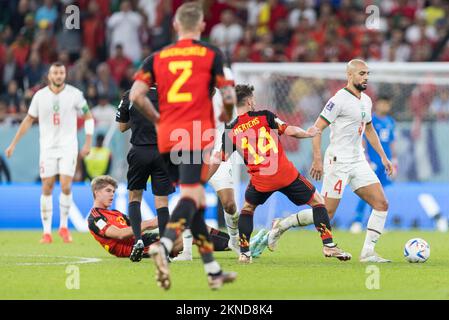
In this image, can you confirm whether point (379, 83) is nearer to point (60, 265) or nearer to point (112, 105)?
point (112, 105)

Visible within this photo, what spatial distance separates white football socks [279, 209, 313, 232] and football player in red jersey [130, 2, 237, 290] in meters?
3.67

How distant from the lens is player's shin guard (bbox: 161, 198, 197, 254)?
8812 millimetres

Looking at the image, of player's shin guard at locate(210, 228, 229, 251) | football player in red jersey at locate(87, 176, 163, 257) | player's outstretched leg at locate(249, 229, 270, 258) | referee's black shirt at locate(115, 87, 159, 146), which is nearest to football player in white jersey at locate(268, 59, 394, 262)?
player's outstretched leg at locate(249, 229, 270, 258)

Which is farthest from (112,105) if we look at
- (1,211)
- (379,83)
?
(379,83)

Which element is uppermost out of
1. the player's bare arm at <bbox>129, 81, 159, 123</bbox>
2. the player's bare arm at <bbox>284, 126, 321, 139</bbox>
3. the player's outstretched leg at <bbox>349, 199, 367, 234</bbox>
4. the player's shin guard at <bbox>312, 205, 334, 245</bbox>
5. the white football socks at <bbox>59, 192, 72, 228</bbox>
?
the player's bare arm at <bbox>129, 81, 159, 123</bbox>

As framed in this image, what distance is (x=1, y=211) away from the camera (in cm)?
1984

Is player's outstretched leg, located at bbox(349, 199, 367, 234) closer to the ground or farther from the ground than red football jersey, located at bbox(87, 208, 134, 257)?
closer to the ground

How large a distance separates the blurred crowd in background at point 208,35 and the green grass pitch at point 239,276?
9.10 meters

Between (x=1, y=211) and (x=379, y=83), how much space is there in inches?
307

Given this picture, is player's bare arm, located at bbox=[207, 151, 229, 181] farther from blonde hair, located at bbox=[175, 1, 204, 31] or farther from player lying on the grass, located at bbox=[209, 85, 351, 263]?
blonde hair, located at bbox=[175, 1, 204, 31]

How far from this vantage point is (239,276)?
10406mm

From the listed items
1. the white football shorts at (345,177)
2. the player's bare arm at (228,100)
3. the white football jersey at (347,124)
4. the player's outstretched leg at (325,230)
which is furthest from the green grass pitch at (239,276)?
the player's bare arm at (228,100)

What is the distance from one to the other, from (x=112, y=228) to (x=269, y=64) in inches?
312

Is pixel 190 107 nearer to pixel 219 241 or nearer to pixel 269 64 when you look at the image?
pixel 219 241
